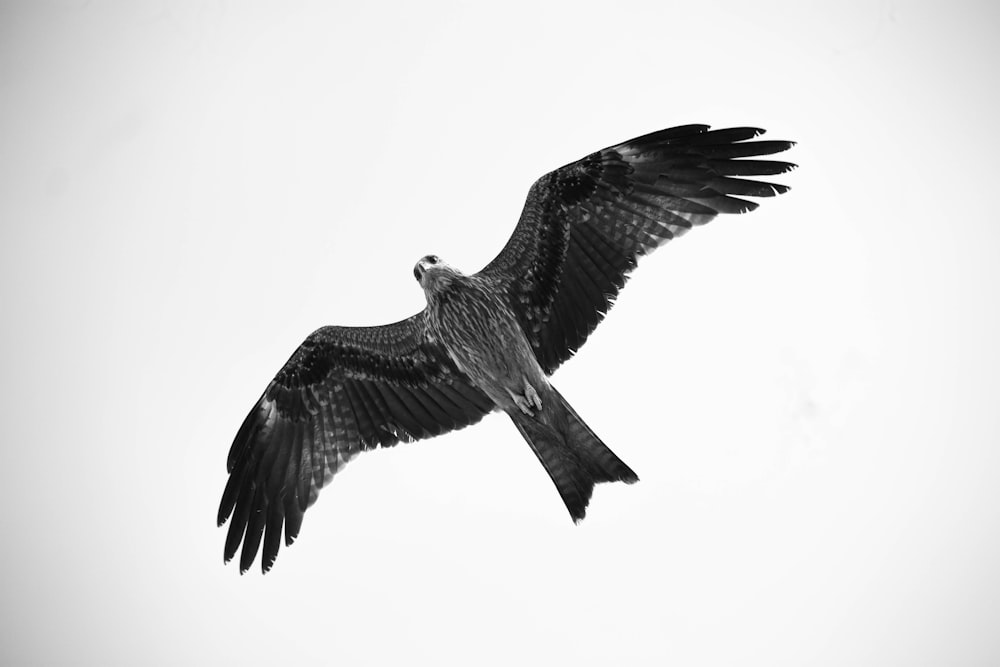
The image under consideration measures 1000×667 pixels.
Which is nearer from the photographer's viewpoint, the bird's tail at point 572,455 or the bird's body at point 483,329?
the bird's tail at point 572,455

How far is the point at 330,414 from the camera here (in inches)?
385

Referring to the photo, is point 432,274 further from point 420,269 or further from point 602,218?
point 602,218

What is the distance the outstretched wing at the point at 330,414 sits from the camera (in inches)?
372

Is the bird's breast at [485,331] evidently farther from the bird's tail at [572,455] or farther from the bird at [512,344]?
the bird's tail at [572,455]

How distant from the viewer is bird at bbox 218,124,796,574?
8398mm

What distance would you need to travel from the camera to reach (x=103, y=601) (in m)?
27.1

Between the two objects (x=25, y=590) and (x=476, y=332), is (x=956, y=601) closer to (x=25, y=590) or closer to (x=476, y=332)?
(x=476, y=332)

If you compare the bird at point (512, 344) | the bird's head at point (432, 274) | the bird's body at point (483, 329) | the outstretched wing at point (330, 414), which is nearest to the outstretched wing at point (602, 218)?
the bird at point (512, 344)

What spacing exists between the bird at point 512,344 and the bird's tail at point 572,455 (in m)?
0.01

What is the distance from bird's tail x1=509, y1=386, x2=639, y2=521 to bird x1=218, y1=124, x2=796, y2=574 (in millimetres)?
13

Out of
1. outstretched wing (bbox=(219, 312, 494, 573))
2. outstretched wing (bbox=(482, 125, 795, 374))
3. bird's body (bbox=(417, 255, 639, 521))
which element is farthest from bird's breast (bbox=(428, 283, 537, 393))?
outstretched wing (bbox=(219, 312, 494, 573))

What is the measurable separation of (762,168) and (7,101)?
26.6 metres

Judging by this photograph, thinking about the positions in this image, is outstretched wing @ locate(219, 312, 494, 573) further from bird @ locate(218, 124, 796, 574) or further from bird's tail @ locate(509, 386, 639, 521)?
bird's tail @ locate(509, 386, 639, 521)

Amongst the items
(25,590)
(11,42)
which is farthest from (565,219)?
(25,590)
